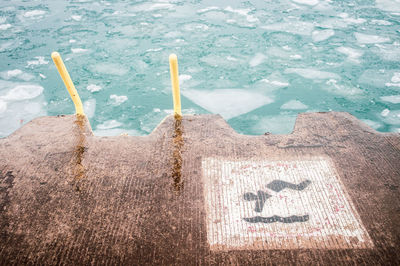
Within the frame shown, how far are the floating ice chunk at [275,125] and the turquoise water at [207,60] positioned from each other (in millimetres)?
13

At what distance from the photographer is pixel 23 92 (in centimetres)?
408

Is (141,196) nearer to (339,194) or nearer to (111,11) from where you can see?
(339,194)

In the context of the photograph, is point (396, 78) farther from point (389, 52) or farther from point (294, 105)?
point (294, 105)

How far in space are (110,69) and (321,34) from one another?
12.3 ft

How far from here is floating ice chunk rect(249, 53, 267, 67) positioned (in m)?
4.52

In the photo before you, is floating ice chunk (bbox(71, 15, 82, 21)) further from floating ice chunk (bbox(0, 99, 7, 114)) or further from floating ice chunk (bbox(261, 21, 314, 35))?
floating ice chunk (bbox(261, 21, 314, 35))

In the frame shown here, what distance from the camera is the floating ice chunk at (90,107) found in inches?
145

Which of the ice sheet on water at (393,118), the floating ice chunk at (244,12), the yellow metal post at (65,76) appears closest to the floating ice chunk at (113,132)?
the yellow metal post at (65,76)

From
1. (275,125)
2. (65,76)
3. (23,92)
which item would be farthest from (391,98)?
(23,92)

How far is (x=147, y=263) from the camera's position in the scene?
5.16ft

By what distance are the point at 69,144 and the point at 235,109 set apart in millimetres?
2170

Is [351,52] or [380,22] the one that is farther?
[380,22]

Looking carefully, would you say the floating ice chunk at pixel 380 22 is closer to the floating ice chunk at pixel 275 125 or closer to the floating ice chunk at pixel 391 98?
the floating ice chunk at pixel 391 98

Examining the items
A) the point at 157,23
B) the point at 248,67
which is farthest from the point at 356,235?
the point at 157,23
